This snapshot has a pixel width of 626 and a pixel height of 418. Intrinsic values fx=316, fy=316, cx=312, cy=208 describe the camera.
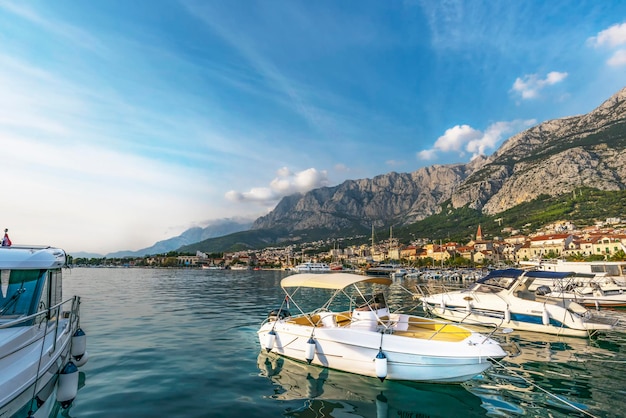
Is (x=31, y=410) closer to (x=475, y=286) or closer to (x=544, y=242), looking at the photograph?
(x=475, y=286)

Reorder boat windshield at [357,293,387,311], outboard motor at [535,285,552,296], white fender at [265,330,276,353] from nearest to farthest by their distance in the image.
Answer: boat windshield at [357,293,387,311] → white fender at [265,330,276,353] → outboard motor at [535,285,552,296]

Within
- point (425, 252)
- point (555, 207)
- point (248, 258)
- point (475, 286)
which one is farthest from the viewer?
point (248, 258)

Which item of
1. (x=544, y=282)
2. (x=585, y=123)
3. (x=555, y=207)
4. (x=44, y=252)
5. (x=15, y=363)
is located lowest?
(x=544, y=282)

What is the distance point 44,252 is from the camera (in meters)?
8.98

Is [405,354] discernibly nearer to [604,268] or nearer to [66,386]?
[66,386]

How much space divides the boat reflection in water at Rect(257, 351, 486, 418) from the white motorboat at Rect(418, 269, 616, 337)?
8.46 metres

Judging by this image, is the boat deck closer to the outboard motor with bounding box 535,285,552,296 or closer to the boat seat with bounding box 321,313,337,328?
the boat seat with bounding box 321,313,337,328

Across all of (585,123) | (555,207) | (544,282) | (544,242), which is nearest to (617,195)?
(555,207)

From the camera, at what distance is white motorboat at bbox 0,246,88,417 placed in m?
6.08

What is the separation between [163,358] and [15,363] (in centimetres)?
700

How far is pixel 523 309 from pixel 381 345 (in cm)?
1284

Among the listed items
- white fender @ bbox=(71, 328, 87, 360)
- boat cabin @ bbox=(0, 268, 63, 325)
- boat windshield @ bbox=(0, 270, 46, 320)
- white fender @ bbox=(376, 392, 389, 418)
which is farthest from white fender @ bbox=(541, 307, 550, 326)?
boat windshield @ bbox=(0, 270, 46, 320)

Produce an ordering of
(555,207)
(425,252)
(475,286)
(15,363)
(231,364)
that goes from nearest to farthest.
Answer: (15,363)
(231,364)
(475,286)
(555,207)
(425,252)

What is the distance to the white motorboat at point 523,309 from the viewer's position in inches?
668
